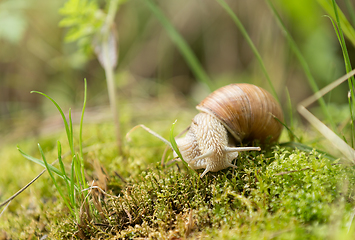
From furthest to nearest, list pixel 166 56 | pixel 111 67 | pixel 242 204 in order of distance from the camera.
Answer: pixel 166 56 < pixel 111 67 < pixel 242 204

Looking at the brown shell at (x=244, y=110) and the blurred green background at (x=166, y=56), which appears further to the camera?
the blurred green background at (x=166, y=56)

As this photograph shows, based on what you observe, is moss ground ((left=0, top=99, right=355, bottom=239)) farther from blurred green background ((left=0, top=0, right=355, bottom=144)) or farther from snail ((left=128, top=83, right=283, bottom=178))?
blurred green background ((left=0, top=0, right=355, bottom=144))

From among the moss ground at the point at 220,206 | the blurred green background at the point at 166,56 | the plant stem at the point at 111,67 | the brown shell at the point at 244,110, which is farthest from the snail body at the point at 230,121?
the blurred green background at the point at 166,56

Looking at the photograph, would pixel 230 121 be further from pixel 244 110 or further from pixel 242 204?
pixel 242 204

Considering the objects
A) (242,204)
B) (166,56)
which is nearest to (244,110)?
(242,204)

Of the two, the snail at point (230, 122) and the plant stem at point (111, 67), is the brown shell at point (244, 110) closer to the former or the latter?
the snail at point (230, 122)

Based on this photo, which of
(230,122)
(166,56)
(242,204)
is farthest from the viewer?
(166,56)

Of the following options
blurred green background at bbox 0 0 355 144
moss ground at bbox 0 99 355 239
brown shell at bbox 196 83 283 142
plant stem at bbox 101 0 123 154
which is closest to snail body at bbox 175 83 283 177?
brown shell at bbox 196 83 283 142
